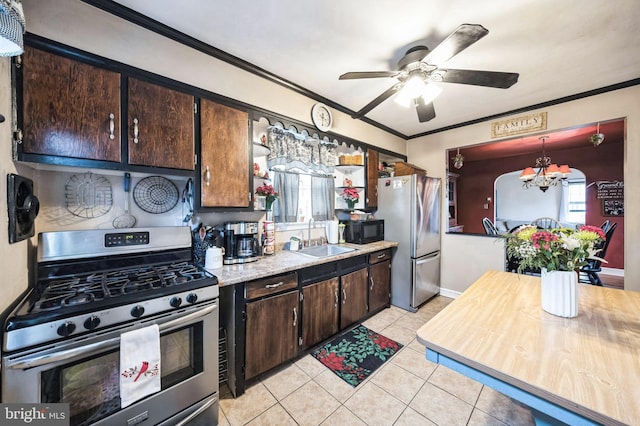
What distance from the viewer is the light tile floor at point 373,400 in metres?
1.49

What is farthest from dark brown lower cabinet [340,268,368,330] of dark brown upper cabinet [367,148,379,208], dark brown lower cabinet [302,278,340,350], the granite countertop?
dark brown upper cabinet [367,148,379,208]

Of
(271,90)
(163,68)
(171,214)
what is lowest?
(171,214)

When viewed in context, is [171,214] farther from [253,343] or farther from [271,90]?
[271,90]

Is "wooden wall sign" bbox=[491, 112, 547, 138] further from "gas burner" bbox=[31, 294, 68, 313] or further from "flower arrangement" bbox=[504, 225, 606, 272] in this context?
"gas burner" bbox=[31, 294, 68, 313]

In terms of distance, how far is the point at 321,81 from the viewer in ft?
7.68

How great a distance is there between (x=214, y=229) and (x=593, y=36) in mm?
3230

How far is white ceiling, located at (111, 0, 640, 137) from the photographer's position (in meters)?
1.47

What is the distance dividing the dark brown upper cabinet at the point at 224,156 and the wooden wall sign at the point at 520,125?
320cm

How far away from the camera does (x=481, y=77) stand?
166 cm

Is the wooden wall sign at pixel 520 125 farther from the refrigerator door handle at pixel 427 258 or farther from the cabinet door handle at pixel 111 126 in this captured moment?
the cabinet door handle at pixel 111 126

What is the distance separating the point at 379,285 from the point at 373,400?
4.53 ft

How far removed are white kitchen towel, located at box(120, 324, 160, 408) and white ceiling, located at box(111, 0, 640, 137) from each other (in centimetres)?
195

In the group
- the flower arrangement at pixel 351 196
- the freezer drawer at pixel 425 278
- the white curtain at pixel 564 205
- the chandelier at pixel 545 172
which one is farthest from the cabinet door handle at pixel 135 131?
the white curtain at pixel 564 205

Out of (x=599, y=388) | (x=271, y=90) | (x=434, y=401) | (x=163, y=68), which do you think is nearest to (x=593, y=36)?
(x=599, y=388)
